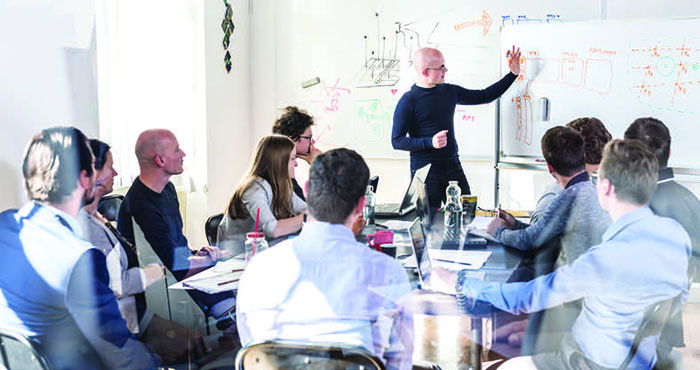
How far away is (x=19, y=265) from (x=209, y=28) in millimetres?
2866

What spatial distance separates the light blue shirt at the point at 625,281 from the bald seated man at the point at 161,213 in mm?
1112

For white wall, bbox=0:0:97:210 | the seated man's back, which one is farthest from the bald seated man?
the seated man's back

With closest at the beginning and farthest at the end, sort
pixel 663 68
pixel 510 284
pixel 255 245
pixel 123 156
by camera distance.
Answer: pixel 510 284, pixel 255 245, pixel 123 156, pixel 663 68

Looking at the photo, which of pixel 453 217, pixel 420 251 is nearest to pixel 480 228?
pixel 453 217

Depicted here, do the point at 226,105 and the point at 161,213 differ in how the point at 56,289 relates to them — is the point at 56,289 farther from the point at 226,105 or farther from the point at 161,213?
the point at 226,105

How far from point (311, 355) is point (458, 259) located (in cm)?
97

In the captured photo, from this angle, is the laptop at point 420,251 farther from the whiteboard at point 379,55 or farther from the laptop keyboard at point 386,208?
the whiteboard at point 379,55

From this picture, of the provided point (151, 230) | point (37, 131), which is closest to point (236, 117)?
point (151, 230)

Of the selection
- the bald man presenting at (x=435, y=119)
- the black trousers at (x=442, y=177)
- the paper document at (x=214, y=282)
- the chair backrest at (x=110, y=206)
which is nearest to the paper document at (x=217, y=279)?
the paper document at (x=214, y=282)

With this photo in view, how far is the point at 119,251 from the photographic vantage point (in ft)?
6.50

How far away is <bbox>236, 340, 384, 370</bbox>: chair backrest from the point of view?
1295mm

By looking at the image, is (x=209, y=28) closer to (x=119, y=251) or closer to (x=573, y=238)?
(x=119, y=251)

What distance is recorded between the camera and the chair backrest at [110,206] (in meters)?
2.21

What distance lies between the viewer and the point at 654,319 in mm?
1596
